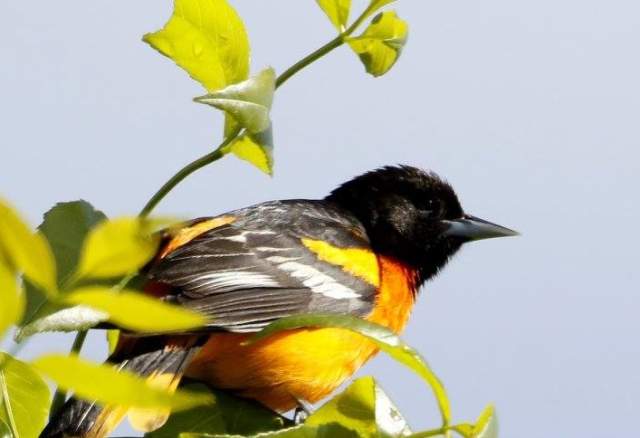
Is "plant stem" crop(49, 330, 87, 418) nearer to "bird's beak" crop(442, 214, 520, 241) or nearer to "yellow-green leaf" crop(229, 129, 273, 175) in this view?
"yellow-green leaf" crop(229, 129, 273, 175)

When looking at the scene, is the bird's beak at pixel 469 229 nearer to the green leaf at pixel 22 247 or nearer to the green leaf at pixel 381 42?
the green leaf at pixel 381 42

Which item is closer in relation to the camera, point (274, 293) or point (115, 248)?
point (115, 248)

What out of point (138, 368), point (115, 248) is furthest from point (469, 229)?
point (115, 248)

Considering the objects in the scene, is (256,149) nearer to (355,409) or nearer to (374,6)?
(374,6)

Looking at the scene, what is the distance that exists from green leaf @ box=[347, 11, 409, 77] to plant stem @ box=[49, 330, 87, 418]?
574 millimetres

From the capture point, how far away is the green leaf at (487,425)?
116cm

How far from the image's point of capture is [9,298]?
0.48 metres

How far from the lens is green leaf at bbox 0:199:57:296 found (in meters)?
0.47

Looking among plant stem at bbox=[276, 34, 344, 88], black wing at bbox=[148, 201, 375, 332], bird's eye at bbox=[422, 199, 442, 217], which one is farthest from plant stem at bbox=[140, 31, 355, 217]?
bird's eye at bbox=[422, 199, 442, 217]

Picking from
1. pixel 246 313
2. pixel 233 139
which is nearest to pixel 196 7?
pixel 233 139

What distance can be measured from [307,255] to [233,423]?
160 centimetres

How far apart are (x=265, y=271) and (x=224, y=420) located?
135 cm

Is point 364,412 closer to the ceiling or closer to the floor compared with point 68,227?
closer to the floor

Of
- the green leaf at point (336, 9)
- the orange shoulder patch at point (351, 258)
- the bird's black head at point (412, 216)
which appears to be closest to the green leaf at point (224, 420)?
the green leaf at point (336, 9)
